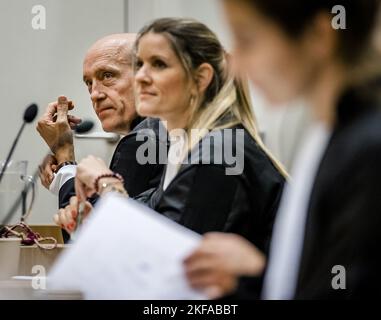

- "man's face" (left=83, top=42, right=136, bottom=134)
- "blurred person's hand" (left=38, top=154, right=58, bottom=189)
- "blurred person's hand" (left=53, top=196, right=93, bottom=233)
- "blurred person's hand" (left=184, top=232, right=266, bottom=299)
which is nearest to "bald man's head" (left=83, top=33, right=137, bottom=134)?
"man's face" (left=83, top=42, right=136, bottom=134)

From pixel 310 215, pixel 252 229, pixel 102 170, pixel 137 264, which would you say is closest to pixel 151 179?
pixel 102 170

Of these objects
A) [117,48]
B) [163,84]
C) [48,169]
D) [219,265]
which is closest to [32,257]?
[48,169]

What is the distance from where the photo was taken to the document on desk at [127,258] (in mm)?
1005

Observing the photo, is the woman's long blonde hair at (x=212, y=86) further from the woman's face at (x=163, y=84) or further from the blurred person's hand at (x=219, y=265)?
the blurred person's hand at (x=219, y=265)

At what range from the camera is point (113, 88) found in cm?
184

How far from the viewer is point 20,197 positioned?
2113 mm

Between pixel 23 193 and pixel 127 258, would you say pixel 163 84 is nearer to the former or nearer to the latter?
pixel 127 258

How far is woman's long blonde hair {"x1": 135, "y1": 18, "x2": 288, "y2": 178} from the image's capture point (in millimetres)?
1402

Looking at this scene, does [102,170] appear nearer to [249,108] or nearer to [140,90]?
[140,90]

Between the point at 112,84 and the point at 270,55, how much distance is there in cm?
96

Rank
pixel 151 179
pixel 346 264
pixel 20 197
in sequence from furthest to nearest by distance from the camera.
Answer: pixel 20 197, pixel 151 179, pixel 346 264

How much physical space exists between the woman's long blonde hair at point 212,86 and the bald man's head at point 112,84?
0.40 metres

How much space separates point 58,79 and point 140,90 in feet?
3.80

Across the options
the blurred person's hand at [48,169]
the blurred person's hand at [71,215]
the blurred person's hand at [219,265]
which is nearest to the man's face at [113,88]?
the blurred person's hand at [48,169]
